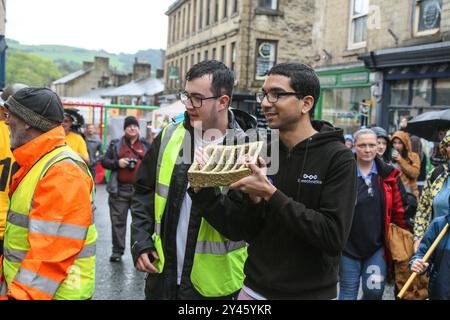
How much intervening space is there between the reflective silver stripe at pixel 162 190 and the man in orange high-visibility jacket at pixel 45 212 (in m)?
0.60

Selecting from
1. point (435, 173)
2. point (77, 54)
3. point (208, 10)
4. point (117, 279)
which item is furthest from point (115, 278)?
point (77, 54)

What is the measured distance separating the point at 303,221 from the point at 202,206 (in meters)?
0.66

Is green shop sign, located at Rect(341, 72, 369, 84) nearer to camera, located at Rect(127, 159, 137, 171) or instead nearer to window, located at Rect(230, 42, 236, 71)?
camera, located at Rect(127, 159, 137, 171)

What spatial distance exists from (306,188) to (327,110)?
16834mm

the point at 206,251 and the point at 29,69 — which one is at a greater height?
the point at 29,69

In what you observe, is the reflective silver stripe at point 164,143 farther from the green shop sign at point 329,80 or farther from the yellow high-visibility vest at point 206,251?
the green shop sign at point 329,80

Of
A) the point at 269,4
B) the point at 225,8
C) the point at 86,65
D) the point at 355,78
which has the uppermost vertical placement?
the point at 86,65

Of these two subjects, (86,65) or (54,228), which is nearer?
(54,228)

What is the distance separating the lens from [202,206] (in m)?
2.92

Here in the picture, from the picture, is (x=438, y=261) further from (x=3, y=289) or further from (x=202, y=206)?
(x=3, y=289)

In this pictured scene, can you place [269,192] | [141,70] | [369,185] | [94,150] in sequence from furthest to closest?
[141,70]
[94,150]
[369,185]
[269,192]
